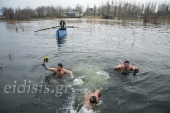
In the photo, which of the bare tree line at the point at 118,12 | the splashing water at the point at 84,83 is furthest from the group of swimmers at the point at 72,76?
the bare tree line at the point at 118,12

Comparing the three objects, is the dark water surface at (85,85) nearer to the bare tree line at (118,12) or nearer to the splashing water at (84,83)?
the splashing water at (84,83)

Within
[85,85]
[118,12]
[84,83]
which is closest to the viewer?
Result: [85,85]

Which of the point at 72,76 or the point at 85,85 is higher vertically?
the point at 72,76

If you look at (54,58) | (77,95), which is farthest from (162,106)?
(54,58)

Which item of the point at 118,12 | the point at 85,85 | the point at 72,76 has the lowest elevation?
the point at 85,85

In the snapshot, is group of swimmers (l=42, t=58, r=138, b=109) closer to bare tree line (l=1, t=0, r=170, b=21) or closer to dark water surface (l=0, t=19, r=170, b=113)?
dark water surface (l=0, t=19, r=170, b=113)

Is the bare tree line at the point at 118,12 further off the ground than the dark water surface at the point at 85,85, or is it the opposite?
the bare tree line at the point at 118,12

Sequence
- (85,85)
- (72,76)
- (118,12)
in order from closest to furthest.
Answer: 1. (85,85)
2. (72,76)
3. (118,12)

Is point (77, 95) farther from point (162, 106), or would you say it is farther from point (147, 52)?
point (147, 52)

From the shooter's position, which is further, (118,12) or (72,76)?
(118,12)

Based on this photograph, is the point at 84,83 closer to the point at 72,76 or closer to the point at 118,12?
the point at 72,76

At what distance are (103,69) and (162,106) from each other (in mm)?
4153

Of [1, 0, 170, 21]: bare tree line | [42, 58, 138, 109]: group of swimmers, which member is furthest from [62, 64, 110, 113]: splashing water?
[1, 0, 170, 21]: bare tree line

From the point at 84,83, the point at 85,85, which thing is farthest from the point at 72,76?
the point at 85,85
